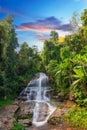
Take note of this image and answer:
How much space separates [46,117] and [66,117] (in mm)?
2501

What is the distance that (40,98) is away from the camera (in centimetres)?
3025

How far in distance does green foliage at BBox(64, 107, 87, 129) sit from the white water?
250 cm

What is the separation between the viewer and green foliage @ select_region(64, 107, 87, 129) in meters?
21.0

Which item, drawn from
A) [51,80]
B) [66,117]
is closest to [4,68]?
[51,80]

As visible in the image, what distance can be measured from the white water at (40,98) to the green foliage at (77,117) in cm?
250

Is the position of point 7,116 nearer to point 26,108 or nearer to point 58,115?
point 26,108

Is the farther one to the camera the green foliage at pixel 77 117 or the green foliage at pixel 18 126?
the green foliage at pixel 77 117

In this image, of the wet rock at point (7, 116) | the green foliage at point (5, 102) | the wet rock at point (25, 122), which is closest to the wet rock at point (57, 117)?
the wet rock at point (25, 122)

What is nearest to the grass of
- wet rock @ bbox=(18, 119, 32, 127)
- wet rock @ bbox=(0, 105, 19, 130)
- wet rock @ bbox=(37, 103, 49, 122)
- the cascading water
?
wet rock @ bbox=(0, 105, 19, 130)

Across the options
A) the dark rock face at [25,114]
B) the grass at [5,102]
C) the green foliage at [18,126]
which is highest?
the grass at [5,102]

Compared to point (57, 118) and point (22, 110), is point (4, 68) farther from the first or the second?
point (57, 118)

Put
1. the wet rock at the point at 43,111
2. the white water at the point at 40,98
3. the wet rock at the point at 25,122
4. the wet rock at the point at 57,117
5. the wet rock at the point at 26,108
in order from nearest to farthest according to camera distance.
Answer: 1. the wet rock at the point at 25,122
2. the wet rock at the point at 57,117
3. the wet rock at the point at 43,111
4. the white water at the point at 40,98
5. the wet rock at the point at 26,108

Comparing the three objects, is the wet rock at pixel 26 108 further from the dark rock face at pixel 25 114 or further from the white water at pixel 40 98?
the white water at pixel 40 98

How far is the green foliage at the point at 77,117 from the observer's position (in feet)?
69.1
